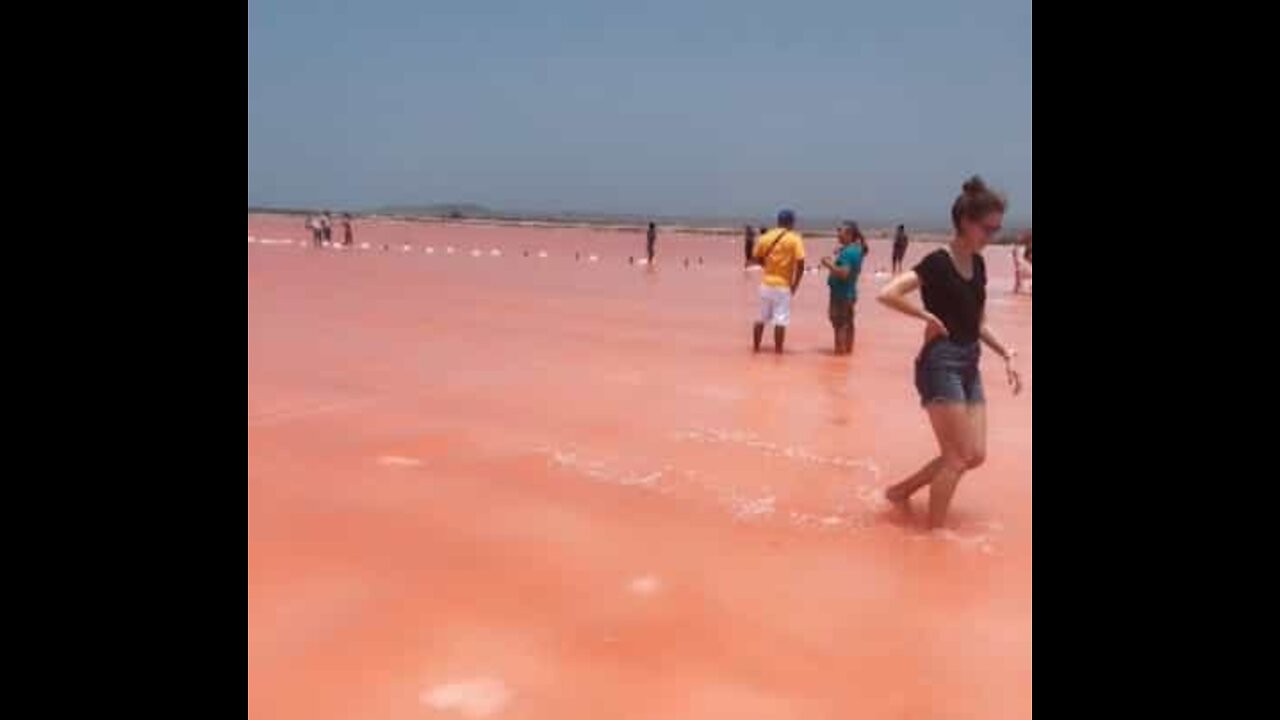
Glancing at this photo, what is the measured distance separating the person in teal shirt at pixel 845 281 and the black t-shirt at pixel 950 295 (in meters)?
6.83

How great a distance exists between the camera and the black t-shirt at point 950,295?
16.3 feet

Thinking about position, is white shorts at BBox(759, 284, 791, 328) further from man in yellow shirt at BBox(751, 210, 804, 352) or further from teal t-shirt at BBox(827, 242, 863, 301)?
teal t-shirt at BBox(827, 242, 863, 301)

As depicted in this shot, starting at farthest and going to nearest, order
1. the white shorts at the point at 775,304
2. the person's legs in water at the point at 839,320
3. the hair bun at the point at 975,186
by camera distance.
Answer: the person's legs in water at the point at 839,320, the white shorts at the point at 775,304, the hair bun at the point at 975,186

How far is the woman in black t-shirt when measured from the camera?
4.92 meters

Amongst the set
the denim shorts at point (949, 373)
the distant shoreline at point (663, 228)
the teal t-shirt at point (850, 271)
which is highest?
the distant shoreline at point (663, 228)

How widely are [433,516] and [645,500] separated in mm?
1197

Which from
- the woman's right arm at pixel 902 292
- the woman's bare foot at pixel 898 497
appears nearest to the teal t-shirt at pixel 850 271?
the woman's bare foot at pixel 898 497

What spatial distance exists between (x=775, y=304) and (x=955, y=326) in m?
6.97

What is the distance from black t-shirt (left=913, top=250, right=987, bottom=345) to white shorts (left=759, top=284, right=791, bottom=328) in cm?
678

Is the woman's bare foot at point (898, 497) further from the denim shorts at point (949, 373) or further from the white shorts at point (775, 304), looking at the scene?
the white shorts at point (775, 304)

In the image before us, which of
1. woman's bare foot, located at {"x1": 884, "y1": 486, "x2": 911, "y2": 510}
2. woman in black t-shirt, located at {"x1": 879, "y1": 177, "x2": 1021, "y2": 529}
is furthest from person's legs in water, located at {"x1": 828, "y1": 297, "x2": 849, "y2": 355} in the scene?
woman in black t-shirt, located at {"x1": 879, "y1": 177, "x2": 1021, "y2": 529}

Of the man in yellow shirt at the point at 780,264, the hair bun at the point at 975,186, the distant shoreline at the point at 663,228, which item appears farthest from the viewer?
the distant shoreline at the point at 663,228
